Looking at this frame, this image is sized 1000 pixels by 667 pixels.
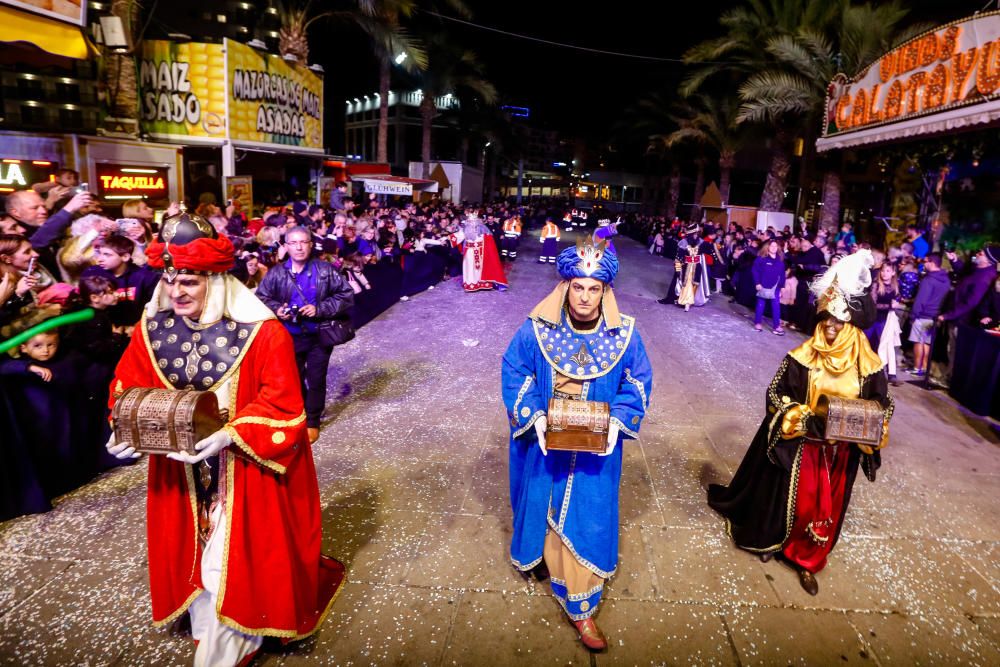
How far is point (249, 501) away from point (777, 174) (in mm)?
21939

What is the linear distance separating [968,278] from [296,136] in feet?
52.7

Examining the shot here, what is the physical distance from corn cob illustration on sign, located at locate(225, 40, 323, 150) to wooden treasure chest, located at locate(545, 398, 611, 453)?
43.8 ft

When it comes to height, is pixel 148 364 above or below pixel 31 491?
above

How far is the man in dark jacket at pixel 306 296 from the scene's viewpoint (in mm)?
5586

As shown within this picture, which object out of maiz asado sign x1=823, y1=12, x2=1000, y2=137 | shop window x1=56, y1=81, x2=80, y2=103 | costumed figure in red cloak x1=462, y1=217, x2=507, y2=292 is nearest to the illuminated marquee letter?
maiz asado sign x1=823, y1=12, x2=1000, y2=137

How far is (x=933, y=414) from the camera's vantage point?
24.3ft

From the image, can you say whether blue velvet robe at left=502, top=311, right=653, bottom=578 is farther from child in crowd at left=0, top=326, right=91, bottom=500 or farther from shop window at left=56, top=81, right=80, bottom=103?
shop window at left=56, top=81, right=80, bottom=103

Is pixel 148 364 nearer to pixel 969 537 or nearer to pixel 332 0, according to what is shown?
pixel 969 537

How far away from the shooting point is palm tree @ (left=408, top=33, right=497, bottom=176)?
27188 mm

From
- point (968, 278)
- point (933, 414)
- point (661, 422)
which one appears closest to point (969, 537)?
point (661, 422)

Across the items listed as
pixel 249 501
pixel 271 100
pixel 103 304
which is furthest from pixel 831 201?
pixel 249 501

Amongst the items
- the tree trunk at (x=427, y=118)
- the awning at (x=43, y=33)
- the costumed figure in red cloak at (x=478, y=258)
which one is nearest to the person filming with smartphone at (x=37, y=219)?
the awning at (x=43, y=33)

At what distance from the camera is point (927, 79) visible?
10625mm

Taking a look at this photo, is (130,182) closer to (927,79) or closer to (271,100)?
(271,100)
